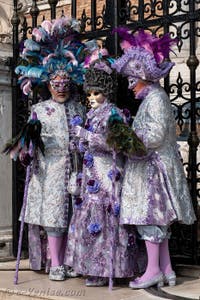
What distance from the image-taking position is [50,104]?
5746 millimetres

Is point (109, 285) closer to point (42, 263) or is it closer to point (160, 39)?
point (42, 263)

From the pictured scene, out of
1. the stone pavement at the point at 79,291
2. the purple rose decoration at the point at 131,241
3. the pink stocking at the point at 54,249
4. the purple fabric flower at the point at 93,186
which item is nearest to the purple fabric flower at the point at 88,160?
the purple fabric flower at the point at 93,186

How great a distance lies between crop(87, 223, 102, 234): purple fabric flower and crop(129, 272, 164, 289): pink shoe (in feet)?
1.62

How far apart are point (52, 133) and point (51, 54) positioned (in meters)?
0.69

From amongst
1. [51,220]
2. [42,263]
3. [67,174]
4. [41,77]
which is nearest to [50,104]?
[41,77]

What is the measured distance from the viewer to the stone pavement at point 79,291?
4.91m

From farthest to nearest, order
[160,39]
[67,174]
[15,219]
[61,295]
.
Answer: [15,219] → [67,174] → [160,39] → [61,295]

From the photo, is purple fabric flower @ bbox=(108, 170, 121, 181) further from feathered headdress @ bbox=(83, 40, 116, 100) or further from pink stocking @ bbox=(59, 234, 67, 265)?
pink stocking @ bbox=(59, 234, 67, 265)

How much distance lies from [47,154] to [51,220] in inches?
23.0

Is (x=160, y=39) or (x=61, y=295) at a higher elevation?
(x=160, y=39)

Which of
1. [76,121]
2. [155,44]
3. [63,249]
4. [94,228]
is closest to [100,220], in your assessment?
[94,228]

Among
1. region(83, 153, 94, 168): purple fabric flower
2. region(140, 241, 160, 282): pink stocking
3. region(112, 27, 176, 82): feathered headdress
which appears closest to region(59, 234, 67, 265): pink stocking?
region(83, 153, 94, 168): purple fabric flower

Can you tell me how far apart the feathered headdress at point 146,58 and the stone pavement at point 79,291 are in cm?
168

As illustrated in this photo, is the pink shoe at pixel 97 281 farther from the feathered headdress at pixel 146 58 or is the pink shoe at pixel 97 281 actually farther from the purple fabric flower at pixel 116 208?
the feathered headdress at pixel 146 58
